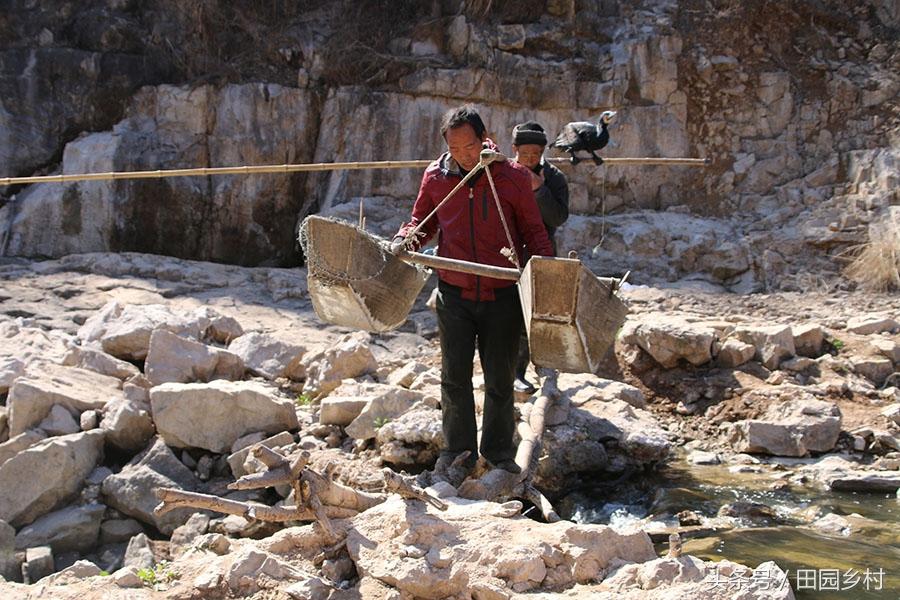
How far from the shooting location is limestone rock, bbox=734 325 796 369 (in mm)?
6461

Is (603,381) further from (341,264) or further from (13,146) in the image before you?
(13,146)

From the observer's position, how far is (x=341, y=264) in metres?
3.72

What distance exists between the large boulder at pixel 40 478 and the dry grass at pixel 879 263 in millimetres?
7038

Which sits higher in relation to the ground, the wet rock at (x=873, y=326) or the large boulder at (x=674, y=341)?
the wet rock at (x=873, y=326)

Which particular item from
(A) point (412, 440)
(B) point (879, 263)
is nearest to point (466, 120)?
(A) point (412, 440)

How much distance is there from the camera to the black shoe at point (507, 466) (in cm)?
381

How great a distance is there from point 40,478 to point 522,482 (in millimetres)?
2509

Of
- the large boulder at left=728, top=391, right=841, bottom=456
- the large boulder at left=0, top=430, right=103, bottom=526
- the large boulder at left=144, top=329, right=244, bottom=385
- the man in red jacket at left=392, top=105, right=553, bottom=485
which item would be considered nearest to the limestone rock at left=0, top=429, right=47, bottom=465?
the large boulder at left=0, top=430, right=103, bottom=526

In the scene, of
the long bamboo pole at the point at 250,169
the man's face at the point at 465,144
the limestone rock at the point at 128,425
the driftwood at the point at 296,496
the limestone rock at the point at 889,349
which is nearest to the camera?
the driftwood at the point at 296,496

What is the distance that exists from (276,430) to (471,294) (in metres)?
1.78

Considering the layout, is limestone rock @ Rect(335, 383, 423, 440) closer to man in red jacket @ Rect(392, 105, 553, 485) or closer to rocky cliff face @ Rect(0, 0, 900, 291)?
man in red jacket @ Rect(392, 105, 553, 485)

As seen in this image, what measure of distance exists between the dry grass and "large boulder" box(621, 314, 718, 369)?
246cm

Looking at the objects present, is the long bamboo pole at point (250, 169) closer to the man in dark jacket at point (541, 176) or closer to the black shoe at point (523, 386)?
the man in dark jacket at point (541, 176)

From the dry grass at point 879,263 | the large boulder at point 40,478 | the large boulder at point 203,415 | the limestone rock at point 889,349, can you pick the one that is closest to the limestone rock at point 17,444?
the large boulder at point 40,478
